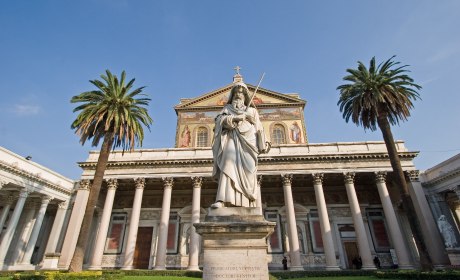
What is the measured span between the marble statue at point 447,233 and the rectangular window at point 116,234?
28810mm

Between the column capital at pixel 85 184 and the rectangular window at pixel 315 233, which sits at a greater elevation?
the column capital at pixel 85 184

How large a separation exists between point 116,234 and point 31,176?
31.9 feet

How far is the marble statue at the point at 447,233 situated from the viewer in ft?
67.6

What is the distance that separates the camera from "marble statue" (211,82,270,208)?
4.91 m

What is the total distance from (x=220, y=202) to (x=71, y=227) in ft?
77.4

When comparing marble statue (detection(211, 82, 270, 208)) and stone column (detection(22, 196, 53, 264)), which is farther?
stone column (detection(22, 196, 53, 264))

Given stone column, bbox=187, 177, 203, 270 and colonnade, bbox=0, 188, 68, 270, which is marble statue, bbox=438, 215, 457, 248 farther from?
colonnade, bbox=0, 188, 68, 270

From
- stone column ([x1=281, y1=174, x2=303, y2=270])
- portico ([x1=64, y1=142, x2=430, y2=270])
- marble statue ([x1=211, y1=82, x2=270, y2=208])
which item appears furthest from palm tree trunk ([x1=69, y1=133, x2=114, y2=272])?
marble statue ([x1=211, y1=82, x2=270, y2=208])

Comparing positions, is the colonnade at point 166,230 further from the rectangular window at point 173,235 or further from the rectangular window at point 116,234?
the rectangular window at point 173,235

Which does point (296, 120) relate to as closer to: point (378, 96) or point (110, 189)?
point (378, 96)

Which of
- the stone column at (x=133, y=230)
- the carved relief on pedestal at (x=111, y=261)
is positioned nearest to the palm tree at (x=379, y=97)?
the stone column at (x=133, y=230)

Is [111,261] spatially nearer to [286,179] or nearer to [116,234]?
[116,234]

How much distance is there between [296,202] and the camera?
27.8 metres

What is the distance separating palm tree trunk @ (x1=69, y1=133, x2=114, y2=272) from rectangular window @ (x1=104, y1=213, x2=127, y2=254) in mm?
9884
